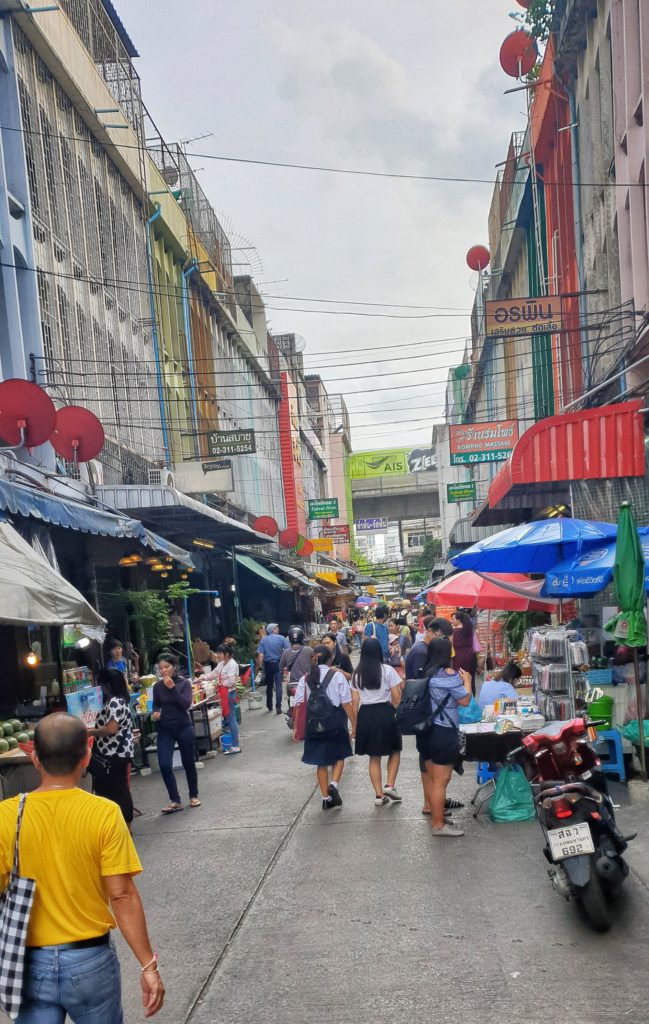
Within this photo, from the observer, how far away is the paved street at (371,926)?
5.14 metres

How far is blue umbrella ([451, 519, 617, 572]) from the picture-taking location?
11.2m

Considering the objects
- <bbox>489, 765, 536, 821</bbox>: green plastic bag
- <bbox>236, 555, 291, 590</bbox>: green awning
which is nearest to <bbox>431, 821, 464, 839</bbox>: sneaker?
<bbox>489, 765, 536, 821</bbox>: green plastic bag

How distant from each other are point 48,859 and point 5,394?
978cm

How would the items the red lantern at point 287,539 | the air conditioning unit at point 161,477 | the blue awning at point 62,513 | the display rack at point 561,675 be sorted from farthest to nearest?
the red lantern at point 287,539 < the air conditioning unit at point 161,477 < the blue awning at point 62,513 < the display rack at point 561,675

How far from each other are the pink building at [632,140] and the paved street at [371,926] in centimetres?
856

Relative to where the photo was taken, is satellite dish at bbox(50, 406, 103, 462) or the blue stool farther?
satellite dish at bbox(50, 406, 103, 462)

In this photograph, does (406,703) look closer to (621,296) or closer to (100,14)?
(621,296)

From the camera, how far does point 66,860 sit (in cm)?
335

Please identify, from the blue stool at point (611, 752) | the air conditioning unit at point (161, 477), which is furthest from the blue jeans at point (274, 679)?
the blue stool at point (611, 752)

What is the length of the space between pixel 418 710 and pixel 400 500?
3067 inches

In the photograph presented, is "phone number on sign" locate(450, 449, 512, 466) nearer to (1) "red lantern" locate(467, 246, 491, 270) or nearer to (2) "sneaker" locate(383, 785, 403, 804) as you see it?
(1) "red lantern" locate(467, 246, 491, 270)

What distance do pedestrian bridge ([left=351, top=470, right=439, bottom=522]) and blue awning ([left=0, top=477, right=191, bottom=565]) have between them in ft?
225

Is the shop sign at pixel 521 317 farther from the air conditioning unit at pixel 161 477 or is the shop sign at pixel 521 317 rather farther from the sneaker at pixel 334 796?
the sneaker at pixel 334 796

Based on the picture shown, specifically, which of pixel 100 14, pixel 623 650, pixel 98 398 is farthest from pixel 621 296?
pixel 100 14
